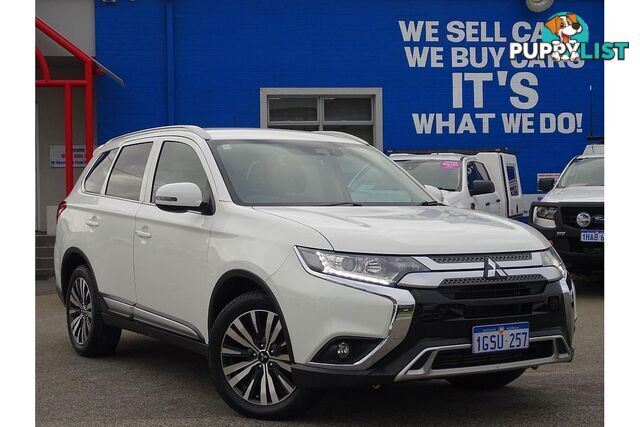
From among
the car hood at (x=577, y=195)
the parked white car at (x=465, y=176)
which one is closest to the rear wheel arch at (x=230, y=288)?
the parked white car at (x=465, y=176)

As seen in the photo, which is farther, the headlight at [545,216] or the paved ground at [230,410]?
the headlight at [545,216]

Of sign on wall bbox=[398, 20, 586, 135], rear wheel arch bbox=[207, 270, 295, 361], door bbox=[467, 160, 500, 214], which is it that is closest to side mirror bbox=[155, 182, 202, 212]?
rear wheel arch bbox=[207, 270, 295, 361]

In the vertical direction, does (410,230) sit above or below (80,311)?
above

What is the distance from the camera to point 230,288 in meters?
5.28

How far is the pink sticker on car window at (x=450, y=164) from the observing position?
12.7m

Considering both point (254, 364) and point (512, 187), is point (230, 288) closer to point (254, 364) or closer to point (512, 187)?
point (254, 364)

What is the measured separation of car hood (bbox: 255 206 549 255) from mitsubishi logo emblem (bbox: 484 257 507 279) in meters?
0.07

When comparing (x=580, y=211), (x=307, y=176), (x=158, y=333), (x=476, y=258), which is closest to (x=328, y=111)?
(x=580, y=211)

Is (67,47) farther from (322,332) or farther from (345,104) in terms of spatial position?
(322,332)

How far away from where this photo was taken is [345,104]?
701 inches

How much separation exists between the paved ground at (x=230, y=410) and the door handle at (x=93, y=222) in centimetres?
112

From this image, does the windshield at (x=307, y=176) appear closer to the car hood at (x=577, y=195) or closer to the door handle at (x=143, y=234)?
the door handle at (x=143, y=234)

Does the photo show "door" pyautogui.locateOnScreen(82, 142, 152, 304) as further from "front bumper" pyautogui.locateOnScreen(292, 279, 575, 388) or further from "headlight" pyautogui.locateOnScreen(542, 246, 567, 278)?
"headlight" pyautogui.locateOnScreen(542, 246, 567, 278)

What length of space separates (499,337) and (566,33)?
15148 millimetres
